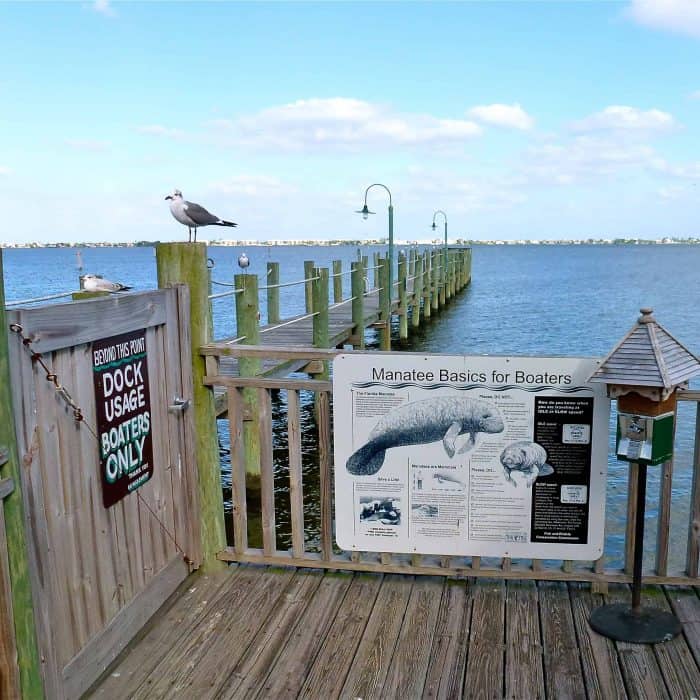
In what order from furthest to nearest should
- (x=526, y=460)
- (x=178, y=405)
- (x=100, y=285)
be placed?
(x=100, y=285)
(x=178, y=405)
(x=526, y=460)

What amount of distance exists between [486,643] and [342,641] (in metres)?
0.66

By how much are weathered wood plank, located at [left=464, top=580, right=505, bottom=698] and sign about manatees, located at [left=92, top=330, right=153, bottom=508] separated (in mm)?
1727

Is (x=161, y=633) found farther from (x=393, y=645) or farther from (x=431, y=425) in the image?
(x=431, y=425)

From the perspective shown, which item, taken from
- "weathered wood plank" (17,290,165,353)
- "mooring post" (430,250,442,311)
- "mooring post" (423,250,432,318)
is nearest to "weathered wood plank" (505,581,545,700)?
"weathered wood plank" (17,290,165,353)

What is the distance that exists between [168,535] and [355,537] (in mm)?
986

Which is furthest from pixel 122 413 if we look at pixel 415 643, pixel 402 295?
pixel 402 295

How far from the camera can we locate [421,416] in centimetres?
370

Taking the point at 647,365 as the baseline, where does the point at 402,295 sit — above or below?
below

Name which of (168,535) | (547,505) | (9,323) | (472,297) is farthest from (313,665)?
(472,297)

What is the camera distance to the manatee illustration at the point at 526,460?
3.64 m

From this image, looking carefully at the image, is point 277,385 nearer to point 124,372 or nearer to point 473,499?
point 124,372

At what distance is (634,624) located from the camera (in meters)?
3.42

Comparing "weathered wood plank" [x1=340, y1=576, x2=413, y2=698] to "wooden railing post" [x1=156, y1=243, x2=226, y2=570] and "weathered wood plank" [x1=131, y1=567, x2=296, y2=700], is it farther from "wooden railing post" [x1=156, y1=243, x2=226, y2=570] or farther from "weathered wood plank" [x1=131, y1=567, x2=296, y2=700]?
"wooden railing post" [x1=156, y1=243, x2=226, y2=570]

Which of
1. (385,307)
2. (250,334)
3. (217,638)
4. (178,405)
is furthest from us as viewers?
(385,307)
